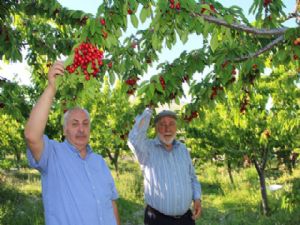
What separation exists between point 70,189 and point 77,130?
45 centimetres

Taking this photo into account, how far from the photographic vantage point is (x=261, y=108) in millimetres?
10109

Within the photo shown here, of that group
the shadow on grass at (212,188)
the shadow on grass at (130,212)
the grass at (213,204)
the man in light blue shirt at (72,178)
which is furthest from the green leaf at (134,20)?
the shadow on grass at (212,188)

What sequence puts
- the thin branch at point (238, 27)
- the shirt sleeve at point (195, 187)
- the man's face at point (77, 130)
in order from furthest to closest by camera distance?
1. the shirt sleeve at point (195, 187)
2. the man's face at point (77, 130)
3. the thin branch at point (238, 27)

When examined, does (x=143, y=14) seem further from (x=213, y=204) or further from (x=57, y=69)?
(x=213, y=204)

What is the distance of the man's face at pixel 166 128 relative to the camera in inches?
170

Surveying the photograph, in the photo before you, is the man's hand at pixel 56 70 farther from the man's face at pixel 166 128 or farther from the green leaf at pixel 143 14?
the man's face at pixel 166 128

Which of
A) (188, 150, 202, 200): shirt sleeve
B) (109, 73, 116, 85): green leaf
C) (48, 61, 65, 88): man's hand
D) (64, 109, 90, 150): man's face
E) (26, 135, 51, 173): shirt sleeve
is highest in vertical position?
(109, 73, 116, 85): green leaf

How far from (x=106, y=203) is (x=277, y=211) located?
8.09 m

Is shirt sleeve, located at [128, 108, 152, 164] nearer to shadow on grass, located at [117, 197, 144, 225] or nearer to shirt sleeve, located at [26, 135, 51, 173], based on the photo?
shirt sleeve, located at [26, 135, 51, 173]

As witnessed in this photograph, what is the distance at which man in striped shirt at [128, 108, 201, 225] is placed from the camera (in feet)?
13.6

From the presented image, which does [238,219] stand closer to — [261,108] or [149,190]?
[261,108]

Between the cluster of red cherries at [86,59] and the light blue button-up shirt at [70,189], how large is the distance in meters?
0.89

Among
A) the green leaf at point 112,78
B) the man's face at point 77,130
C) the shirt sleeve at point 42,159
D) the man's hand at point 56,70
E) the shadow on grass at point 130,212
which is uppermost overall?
the green leaf at point 112,78

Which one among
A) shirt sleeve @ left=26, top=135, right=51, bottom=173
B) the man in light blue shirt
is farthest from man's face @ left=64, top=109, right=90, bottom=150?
shirt sleeve @ left=26, top=135, right=51, bottom=173
